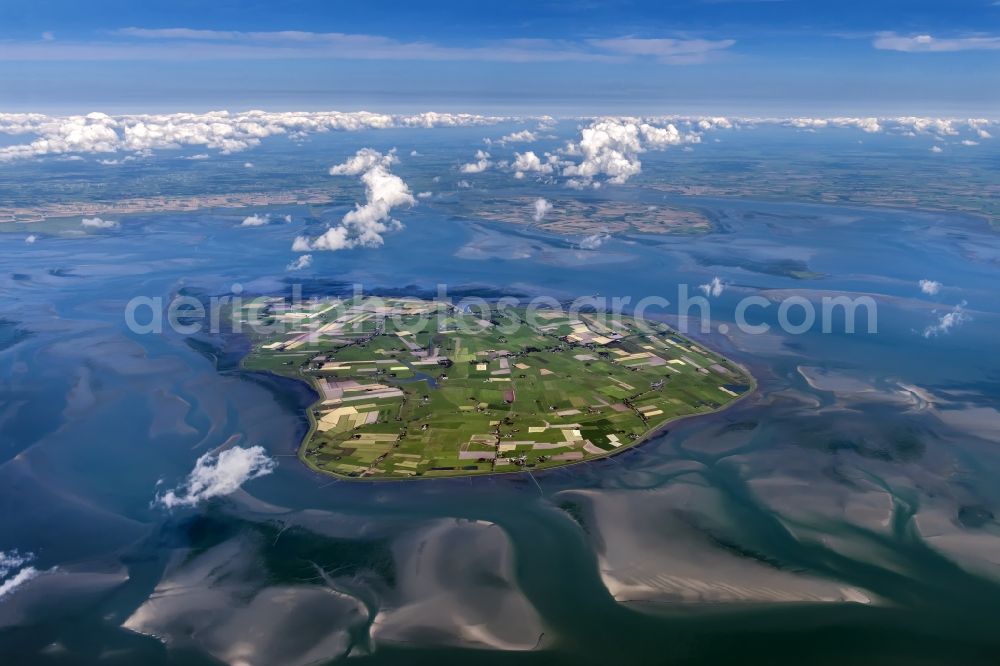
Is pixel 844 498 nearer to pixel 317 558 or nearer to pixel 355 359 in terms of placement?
pixel 317 558

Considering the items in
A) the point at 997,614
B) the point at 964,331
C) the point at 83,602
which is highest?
the point at 964,331

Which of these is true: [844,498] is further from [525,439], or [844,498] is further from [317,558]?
[317,558]

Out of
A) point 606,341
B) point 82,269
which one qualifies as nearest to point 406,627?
point 606,341

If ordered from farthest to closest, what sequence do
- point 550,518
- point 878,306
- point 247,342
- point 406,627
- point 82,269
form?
point 82,269 < point 878,306 < point 247,342 < point 550,518 < point 406,627

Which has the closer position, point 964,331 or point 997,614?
point 997,614

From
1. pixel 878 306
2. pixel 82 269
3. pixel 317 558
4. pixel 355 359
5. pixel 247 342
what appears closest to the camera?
pixel 317 558

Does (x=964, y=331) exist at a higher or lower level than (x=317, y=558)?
higher

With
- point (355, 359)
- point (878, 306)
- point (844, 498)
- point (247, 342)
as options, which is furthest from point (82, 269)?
point (878, 306)
